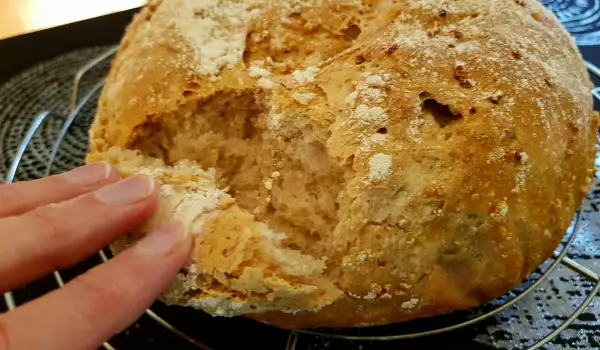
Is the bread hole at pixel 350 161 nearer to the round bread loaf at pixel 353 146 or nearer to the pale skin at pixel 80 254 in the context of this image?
the round bread loaf at pixel 353 146

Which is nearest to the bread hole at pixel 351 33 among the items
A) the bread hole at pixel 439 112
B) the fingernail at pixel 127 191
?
the bread hole at pixel 439 112

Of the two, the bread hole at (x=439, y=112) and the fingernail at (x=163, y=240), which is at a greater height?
the bread hole at (x=439, y=112)

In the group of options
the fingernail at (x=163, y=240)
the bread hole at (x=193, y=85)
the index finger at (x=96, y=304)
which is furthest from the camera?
the bread hole at (x=193, y=85)

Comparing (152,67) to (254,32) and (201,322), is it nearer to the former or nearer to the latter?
(254,32)

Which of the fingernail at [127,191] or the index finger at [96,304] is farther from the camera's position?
the fingernail at [127,191]

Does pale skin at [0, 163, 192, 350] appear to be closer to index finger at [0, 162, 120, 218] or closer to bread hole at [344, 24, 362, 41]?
index finger at [0, 162, 120, 218]

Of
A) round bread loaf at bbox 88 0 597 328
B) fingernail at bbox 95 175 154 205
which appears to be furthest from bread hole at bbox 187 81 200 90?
fingernail at bbox 95 175 154 205

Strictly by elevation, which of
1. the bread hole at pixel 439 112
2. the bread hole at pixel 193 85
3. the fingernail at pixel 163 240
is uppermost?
the bread hole at pixel 193 85
